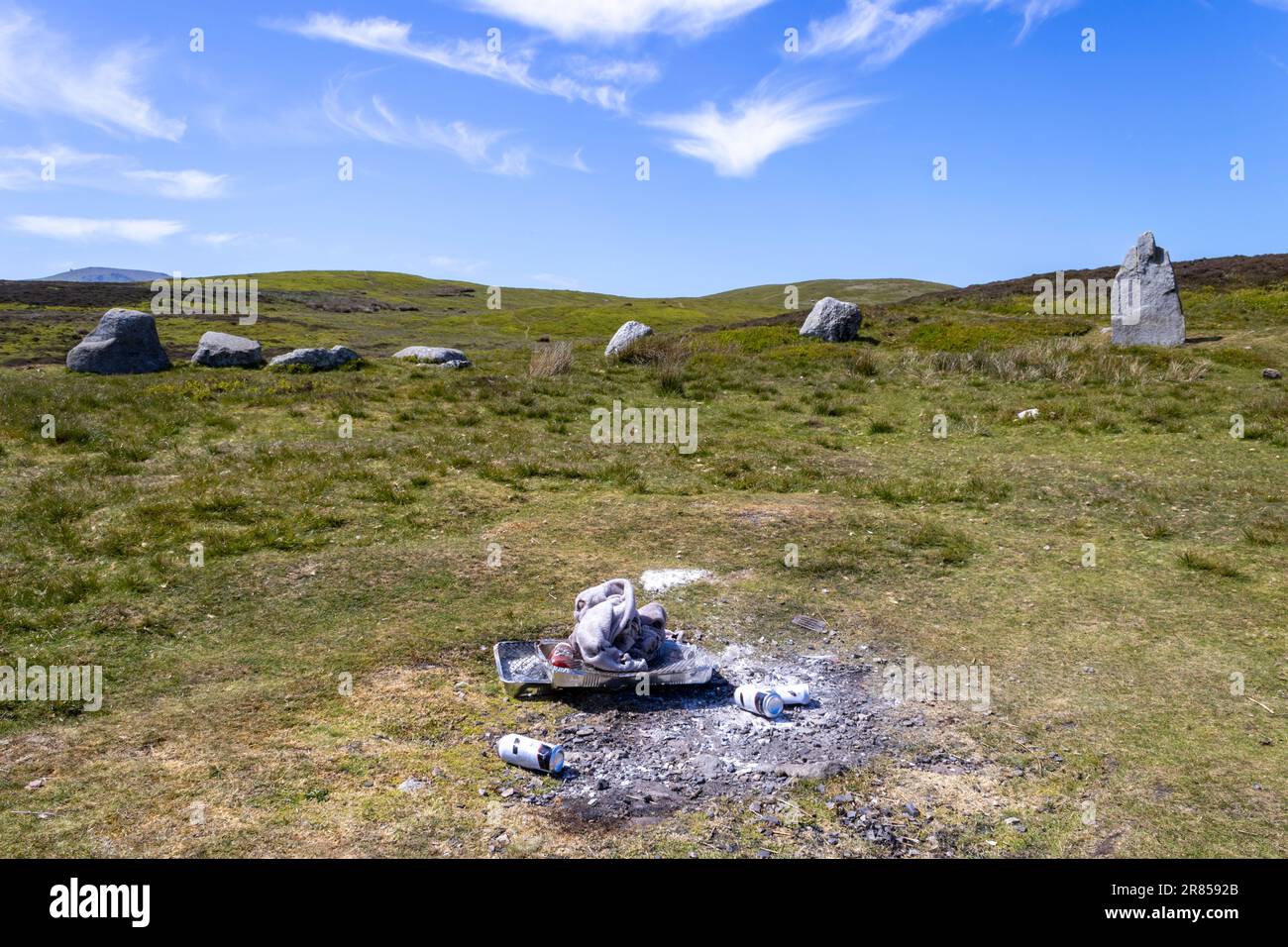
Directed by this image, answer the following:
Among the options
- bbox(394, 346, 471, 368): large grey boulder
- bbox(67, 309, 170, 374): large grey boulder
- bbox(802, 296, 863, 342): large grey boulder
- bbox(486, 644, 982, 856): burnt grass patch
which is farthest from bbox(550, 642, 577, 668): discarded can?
bbox(802, 296, 863, 342): large grey boulder

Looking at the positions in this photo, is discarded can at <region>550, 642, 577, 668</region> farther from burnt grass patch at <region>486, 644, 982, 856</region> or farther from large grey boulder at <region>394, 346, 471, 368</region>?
large grey boulder at <region>394, 346, 471, 368</region>

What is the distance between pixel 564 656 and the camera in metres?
8.62

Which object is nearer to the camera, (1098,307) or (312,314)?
(1098,307)

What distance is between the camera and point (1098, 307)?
43.0 meters

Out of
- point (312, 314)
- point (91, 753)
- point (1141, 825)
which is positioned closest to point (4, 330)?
point (312, 314)

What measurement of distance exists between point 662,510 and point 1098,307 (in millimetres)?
37297

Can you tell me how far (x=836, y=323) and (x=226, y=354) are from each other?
23.9 m

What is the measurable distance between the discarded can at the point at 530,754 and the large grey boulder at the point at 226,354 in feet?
88.1

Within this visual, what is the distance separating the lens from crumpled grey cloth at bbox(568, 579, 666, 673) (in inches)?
332

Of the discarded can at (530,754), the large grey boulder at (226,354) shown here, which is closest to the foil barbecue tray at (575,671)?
the discarded can at (530,754)

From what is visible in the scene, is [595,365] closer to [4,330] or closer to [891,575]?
[891,575]

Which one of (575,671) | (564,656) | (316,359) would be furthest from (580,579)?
(316,359)

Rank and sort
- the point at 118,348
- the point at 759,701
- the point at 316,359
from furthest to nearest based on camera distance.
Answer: the point at 316,359 < the point at 118,348 < the point at 759,701

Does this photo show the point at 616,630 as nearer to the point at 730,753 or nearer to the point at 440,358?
the point at 730,753
